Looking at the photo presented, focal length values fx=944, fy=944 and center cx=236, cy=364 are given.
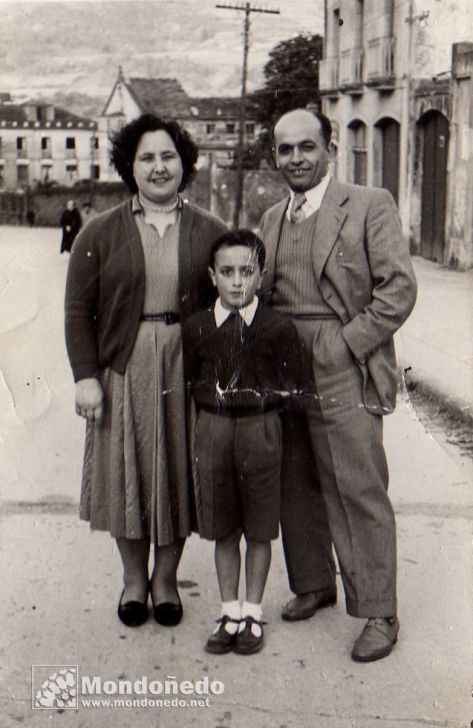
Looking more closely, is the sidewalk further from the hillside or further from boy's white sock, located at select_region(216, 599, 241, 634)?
boy's white sock, located at select_region(216, 599, 241, 634)

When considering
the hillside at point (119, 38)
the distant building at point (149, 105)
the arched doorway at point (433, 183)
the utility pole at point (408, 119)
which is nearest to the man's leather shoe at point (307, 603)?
the distant building at point (149, 105)

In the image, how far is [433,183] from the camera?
1691 centimetres

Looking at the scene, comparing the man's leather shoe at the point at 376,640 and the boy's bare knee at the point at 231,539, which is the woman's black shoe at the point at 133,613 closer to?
the boy's bare knee at the point at 231,539

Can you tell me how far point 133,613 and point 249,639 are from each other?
0.50 m

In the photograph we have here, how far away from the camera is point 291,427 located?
140 inches

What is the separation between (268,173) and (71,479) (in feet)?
71.8

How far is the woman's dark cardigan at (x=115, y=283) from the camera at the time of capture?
347 centimetres

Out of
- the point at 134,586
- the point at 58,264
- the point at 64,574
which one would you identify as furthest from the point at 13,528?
the point at 58,264

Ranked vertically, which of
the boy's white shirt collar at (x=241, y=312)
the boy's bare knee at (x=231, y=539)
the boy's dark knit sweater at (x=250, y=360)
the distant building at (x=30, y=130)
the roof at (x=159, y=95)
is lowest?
the boy's bare knee at (x=231, y=539)

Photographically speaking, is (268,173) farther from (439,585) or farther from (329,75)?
(439,585)

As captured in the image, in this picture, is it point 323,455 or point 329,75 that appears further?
point 329,75

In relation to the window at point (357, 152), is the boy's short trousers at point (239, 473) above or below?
below

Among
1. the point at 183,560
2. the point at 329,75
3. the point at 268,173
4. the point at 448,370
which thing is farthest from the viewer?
the point at 268,173

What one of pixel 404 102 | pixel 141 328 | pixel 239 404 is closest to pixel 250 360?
pixel 239 404
